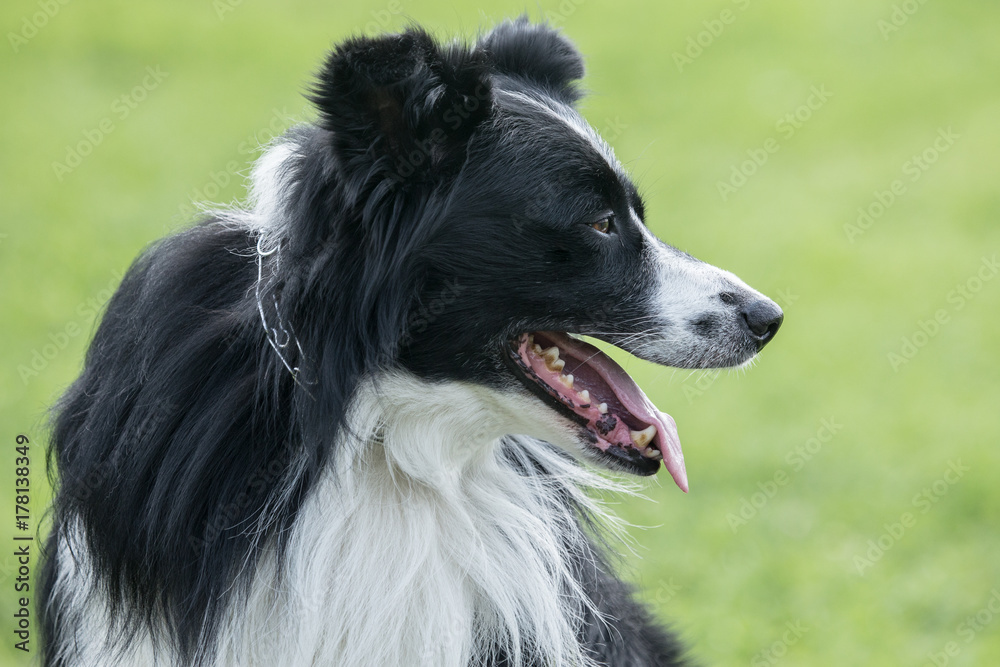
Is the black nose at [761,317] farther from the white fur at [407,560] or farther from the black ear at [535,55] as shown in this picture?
the black ear at [535,55]

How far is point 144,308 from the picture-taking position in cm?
297

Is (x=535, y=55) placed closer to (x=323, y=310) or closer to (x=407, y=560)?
(x=323, y=310)

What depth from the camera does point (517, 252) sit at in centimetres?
288

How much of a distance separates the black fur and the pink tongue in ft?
0.38

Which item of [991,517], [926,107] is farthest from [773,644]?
[926,107]

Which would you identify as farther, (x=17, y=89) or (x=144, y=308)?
(x=17, y=89)

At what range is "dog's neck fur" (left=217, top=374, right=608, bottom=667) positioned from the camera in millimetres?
2875

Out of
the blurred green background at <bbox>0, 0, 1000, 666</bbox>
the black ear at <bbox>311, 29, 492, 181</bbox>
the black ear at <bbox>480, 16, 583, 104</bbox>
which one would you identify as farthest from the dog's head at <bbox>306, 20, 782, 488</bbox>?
the blurred green background at <bbox>0, 0, 1000, 666</bbox>

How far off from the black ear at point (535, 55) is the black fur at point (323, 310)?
355 millimetres

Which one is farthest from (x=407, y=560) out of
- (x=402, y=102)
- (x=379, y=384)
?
(x=402, y=102)

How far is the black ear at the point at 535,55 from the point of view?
336cm

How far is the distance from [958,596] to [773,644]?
1.05 meters

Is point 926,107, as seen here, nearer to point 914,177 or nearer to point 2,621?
point 914,177

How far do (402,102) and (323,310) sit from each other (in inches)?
22.0
